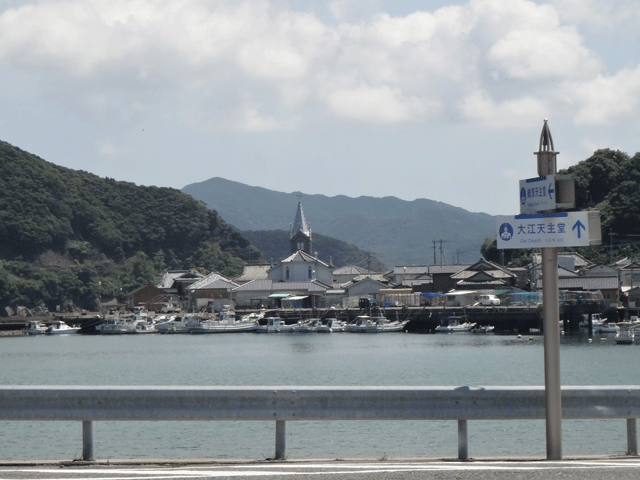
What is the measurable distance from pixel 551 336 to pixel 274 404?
2.89m

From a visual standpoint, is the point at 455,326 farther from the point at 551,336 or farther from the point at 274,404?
the point at 274,404

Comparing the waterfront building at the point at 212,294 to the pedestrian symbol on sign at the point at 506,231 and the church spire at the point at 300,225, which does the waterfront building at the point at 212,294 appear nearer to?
the church spire at the point at 300,225

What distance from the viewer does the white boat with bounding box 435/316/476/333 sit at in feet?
236

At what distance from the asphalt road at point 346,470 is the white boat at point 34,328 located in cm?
8372

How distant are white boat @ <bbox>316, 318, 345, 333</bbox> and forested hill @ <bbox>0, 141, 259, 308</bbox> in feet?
168

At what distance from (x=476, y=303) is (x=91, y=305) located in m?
64.9

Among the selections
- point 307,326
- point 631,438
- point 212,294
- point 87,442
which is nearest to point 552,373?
point 631,438

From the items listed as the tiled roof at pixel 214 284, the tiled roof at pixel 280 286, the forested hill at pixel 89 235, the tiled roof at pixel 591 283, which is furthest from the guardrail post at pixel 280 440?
the forested hill at pixel 89 235

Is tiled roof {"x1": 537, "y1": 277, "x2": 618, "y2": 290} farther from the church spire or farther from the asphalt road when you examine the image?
the church spire

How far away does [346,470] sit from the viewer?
7238 mm

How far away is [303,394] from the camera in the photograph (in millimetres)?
8047

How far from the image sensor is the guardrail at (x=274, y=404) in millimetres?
8016

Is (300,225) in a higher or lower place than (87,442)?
higher

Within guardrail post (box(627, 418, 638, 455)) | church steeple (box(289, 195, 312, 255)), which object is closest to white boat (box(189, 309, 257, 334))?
church steeple (box(289, 195, 312, 255))
